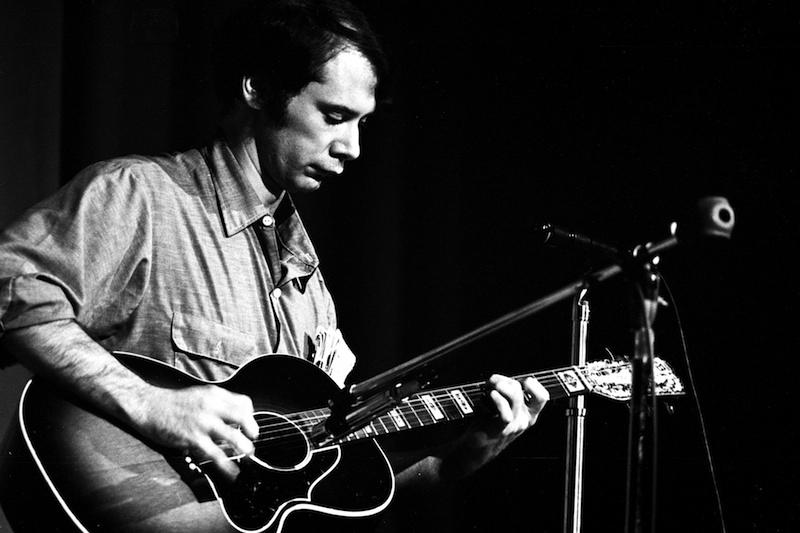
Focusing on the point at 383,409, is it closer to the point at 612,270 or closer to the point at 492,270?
the point at 612,270

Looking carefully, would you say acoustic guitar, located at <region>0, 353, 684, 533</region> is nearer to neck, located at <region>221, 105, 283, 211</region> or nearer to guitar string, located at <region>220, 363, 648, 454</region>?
guitar string, located at <region>220, 363, 648, 454</region>

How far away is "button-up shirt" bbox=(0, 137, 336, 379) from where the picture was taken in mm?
1750

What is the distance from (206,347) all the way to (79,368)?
1.22ft

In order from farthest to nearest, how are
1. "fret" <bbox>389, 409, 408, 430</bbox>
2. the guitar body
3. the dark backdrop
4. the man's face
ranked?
the dark backdrop → the man's face → "fret" <bbox>389, 409, 408, 430</bbox> → the guitar body

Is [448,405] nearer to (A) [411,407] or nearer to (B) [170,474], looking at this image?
(A) [411,407]

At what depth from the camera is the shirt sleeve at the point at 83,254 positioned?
1703mm

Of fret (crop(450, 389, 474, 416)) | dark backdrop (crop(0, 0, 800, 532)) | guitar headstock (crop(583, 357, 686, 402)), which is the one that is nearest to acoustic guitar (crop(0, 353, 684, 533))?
fret (crop(450, 389, 474, 416))

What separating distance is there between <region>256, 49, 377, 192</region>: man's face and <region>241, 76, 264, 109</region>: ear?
59 mm

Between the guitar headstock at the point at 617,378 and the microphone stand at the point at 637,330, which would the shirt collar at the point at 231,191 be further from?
the guitar headstock at the point at 617,378

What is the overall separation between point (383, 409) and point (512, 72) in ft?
5.96

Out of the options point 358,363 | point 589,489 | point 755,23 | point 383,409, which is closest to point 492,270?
point 358,363

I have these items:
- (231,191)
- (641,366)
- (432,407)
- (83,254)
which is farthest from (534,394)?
(83,254)

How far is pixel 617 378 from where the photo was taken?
2.38m

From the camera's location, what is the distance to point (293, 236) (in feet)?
7.91
